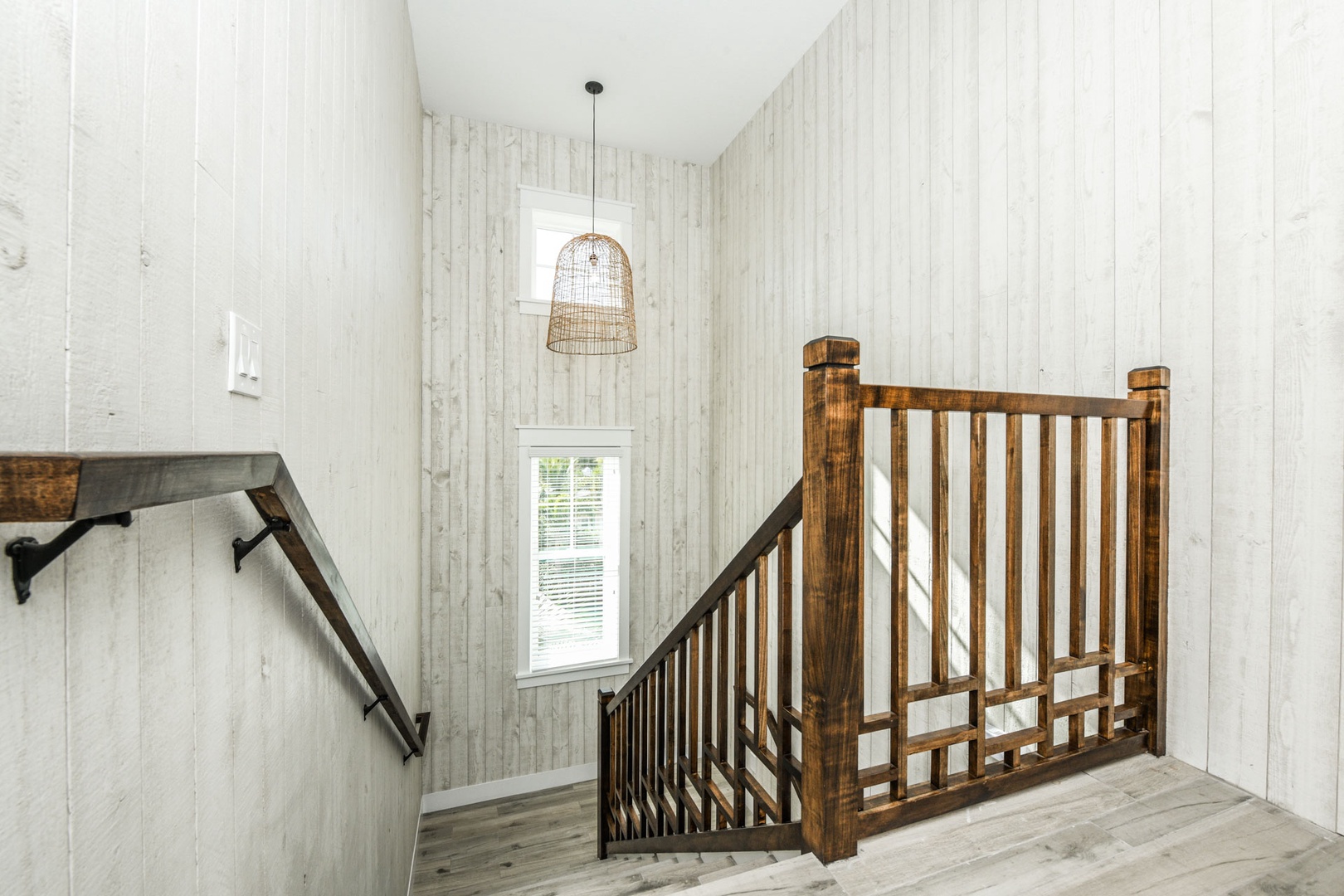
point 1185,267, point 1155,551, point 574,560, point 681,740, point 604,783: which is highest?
point 1185,267

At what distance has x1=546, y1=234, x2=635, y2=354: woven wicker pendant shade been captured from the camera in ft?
11.3

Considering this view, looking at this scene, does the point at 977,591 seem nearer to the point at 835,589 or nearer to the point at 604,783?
the point at 835,589

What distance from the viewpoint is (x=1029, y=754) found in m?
1.36

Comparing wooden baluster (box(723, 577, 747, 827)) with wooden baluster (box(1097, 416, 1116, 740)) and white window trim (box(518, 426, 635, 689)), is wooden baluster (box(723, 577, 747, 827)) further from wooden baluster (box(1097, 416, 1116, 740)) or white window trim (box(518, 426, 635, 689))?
white window trim (box(518, 426, 635, 689))

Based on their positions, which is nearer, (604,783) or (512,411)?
(604,783)

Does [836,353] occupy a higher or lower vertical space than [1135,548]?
higher

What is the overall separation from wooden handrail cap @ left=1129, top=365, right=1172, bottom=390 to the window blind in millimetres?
3007

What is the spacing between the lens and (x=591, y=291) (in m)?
3.46

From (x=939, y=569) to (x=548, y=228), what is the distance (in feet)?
11.5

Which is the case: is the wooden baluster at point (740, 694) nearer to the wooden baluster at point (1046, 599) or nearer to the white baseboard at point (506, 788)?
the wooden baluster at point (1046, 599)

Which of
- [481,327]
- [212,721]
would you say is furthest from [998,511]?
[481,327]

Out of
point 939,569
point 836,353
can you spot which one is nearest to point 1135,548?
point 939,569

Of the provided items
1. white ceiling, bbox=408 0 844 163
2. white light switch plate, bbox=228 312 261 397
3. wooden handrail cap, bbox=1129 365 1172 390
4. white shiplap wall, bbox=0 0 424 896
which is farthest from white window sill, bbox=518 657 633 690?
white ceiling, bbox=408 0 844 163

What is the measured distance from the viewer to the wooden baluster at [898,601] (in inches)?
44.3
